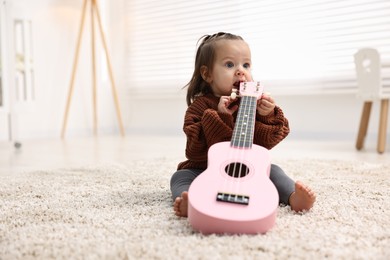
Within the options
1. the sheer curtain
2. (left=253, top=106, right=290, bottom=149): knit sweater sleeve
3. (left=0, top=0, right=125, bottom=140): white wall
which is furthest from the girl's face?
(left=0, top=0, right=125, bottom=140): white wall

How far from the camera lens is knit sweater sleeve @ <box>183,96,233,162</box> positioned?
35.3 inches

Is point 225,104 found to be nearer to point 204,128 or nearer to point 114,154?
point 204,128

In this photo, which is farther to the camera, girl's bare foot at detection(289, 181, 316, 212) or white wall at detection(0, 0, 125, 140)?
white wall at detection(0, 0, 125, 140)

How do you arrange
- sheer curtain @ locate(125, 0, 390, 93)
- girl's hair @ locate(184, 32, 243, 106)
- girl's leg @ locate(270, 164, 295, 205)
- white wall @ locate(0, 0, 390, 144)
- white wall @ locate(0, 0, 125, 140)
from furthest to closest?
white wall @ locate(0, 0, 125, 140) → white wall @ locate(0, 0, 390, 144) → sheer curtain @ locate(125, 0, 390, 93) → girl's hair @ locate(184, 32, 243, 106) → girl's leg @ locate(270, 164, 295, 205)

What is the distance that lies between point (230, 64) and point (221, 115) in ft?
0.46

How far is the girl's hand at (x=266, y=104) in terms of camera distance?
912mm

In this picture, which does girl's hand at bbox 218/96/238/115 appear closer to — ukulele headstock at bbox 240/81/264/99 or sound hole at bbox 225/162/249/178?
ukulele headstock at bbox 240/81/264/99

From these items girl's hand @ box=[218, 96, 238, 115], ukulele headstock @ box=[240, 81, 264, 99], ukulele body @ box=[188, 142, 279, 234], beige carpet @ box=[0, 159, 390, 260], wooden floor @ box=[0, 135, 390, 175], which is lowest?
wooden floor @ box=[0, 135, 390, 175]

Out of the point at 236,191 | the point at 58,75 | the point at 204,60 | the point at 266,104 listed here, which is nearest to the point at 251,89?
the point at 266,104

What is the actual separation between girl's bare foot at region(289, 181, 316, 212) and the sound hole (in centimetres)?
11

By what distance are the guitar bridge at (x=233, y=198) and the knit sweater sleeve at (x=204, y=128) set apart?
0.82ft

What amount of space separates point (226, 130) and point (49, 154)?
51.3 inches

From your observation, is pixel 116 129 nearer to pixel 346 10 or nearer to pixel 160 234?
pixel 346 10

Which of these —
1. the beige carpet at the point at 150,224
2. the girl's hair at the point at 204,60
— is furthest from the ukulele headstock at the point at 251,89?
the beige carpet at the point at 150,224
